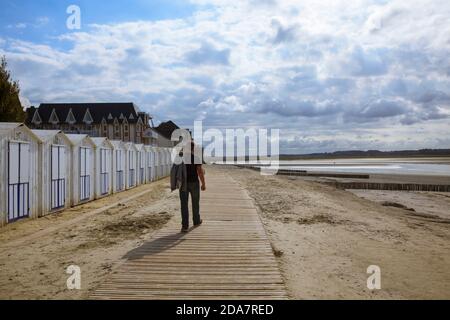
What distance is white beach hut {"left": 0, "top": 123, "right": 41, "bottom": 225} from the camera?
11.6 m

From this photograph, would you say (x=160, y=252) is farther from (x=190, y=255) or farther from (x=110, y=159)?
(x=110, y=159)

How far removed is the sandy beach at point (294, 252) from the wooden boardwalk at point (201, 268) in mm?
307

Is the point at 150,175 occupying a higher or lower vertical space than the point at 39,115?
lower

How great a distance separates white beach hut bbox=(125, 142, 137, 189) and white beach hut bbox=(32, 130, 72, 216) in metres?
9.83

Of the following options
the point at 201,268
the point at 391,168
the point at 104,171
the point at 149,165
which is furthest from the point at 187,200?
the point at 391,168

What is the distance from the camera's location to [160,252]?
7.53 meters

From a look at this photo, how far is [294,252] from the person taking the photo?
8227 millimetres

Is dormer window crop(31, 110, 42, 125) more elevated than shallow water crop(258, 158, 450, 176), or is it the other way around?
dormer window crop(31, 110, 42, 125)

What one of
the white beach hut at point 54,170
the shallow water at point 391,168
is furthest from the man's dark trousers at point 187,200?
the shallow water at point 391,168

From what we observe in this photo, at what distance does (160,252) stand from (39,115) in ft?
300

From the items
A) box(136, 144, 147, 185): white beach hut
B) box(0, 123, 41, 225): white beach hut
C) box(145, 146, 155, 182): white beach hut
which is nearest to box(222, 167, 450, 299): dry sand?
box(0, 123, 41, 225): white beach hut
